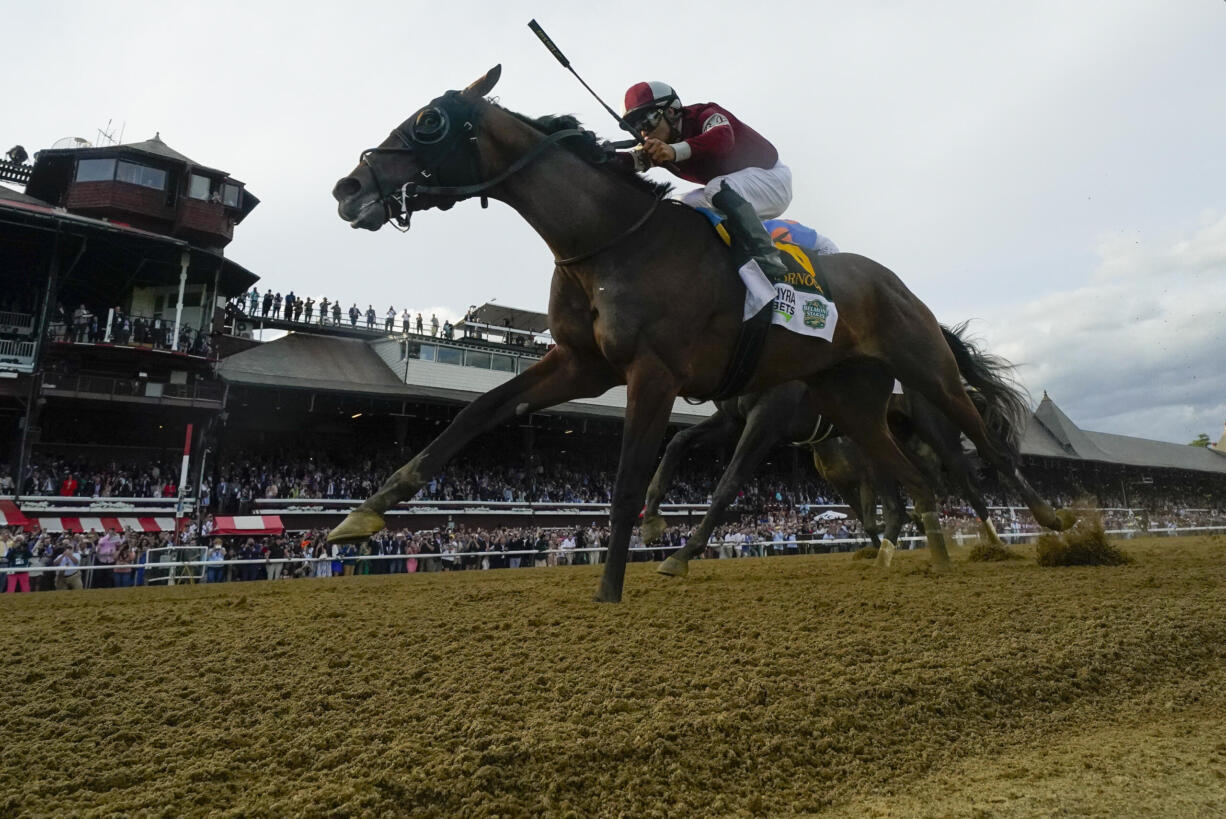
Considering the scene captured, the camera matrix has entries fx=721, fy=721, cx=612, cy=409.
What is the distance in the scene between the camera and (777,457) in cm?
3209

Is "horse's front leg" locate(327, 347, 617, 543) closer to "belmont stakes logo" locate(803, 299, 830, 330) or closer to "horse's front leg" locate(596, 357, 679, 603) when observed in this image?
"horse's front leg" locate(596, 357, 679, 603)

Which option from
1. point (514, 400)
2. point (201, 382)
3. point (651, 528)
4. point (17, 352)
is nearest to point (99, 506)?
point (201, 382)

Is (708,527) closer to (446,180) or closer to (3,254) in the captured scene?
(446,180)

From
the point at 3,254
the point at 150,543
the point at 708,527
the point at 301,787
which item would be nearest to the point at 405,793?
the point at 301,787

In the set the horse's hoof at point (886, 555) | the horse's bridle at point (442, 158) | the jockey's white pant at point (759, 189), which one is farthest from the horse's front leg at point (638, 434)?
the horse's hoof at point (886, 555)

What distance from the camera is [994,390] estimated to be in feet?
25.7

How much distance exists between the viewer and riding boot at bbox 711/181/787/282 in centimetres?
453

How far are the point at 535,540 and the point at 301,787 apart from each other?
17186 mm

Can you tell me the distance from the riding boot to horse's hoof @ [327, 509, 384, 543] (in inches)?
108

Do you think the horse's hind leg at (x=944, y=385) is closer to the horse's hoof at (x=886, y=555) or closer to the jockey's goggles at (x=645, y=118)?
the horse's hoof at (x=886, y=555)

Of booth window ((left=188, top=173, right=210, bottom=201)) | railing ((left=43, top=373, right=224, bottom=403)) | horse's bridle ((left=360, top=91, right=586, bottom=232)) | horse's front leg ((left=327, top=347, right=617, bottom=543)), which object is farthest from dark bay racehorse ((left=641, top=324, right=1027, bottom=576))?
booth window ((left=188, top=173, right=210, bottom=201))

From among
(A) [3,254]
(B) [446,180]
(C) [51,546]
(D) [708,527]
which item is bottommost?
(C) [51,546]

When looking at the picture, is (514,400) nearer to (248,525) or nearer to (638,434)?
(638,434)

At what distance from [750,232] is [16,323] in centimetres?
2493
